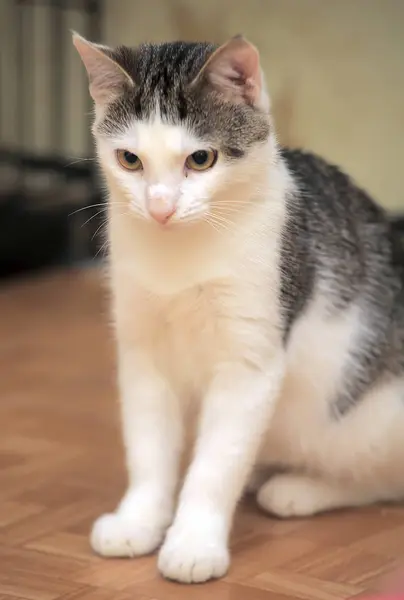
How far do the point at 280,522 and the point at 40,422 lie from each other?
68 centimetres

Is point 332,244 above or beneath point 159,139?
beneath

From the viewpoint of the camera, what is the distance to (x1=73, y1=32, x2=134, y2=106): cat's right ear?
1.30m

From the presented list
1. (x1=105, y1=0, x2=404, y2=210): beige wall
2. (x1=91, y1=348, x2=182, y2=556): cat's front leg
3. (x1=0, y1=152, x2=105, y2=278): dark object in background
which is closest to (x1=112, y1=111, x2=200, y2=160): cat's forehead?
(x1=91, y1=348, x2=182, y2=556): cat's front leg

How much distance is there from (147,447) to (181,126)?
19.1 inches

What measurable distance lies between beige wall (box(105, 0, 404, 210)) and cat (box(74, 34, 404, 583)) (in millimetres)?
1491

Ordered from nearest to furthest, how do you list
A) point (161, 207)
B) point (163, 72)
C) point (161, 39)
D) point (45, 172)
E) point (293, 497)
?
point (161, 207)
point (163, 72)
point (293, 497)
point (161, 39)
point (45, 172)

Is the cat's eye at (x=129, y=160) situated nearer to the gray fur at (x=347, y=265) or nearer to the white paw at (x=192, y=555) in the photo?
the gray fur at (x=347, y=265)

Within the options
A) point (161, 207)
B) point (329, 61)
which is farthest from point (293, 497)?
point (329, 61)

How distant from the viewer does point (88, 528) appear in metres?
1.49

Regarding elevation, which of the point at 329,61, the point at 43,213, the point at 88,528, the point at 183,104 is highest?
the point at 183,104

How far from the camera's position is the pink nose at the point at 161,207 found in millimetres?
1198

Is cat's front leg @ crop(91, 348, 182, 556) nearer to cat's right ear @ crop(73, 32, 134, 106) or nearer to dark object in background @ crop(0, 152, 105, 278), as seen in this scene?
cat's right ear @ crop(73, 32, 134, 106)

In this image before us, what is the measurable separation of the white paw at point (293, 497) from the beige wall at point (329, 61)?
5.13 feet

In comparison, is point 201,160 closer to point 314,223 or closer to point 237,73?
point 237,73
